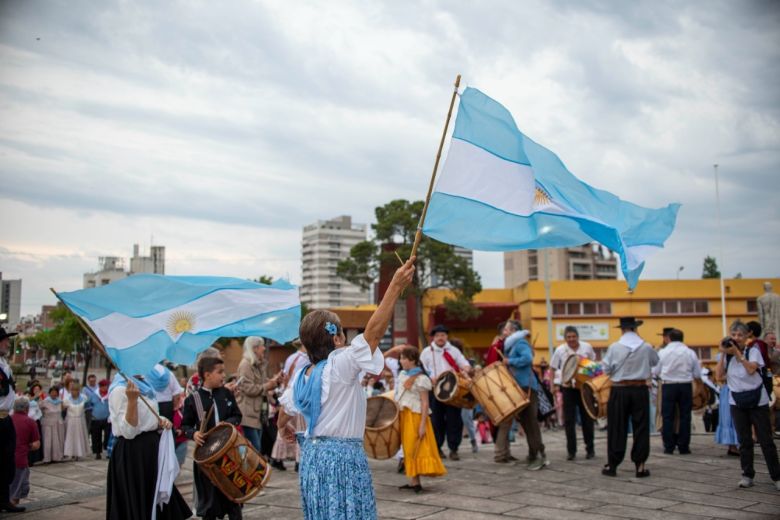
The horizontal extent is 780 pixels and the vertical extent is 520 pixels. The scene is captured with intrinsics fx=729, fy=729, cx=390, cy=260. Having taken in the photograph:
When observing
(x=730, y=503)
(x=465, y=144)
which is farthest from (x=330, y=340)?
(x=730, y=503)

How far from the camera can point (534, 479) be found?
9.66 meters

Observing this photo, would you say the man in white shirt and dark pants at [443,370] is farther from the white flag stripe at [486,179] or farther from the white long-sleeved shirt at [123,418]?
the white flag stripe at [486,179]

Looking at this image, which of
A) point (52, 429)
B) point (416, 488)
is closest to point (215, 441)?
point (416, 488)

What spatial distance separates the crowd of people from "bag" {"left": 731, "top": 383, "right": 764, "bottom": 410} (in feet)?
0.04

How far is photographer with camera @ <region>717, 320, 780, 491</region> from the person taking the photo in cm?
859

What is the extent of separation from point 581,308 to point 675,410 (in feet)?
127

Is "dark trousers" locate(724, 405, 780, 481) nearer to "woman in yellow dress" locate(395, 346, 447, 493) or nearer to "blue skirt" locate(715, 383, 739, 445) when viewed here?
"blue skirt" locate(715, 383, 739, 445)

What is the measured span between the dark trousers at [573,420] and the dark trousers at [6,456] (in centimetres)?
769

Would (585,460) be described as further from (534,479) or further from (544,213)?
(544,213)

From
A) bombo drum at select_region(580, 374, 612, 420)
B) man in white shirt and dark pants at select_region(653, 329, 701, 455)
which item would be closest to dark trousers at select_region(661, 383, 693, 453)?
man in white shirt and dark pants at select_region(653, 329, 701, 455)

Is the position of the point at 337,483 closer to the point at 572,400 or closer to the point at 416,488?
the point at 416,488

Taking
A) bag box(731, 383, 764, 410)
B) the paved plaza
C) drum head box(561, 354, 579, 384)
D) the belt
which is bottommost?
the paved plaza

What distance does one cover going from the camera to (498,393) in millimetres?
10539

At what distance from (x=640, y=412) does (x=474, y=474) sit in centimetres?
242
